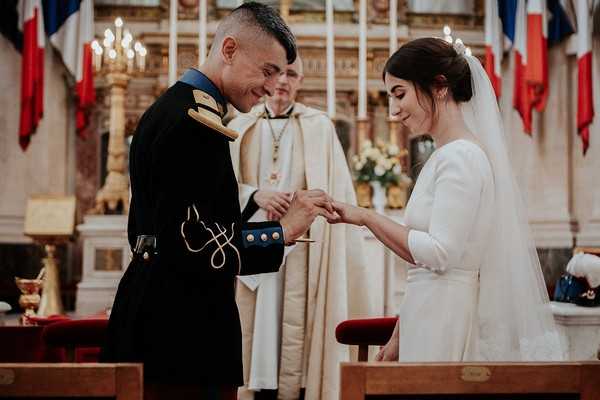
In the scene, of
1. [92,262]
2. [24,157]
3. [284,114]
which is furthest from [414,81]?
[24,157]

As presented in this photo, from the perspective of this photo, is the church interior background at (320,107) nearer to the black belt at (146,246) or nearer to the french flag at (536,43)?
the french flag at (536,43)

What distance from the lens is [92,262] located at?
24.2ft

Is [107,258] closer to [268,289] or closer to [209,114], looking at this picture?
[268,289]

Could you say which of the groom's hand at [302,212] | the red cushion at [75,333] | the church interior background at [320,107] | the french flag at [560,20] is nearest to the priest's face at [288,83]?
the red cushion at [75,333]

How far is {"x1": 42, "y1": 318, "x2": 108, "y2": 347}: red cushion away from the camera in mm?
3471

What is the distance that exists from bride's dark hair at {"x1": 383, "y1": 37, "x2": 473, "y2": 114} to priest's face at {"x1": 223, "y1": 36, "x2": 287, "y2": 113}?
0.45 meters

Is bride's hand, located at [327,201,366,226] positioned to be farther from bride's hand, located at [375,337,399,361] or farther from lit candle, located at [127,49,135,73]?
lit candle, located at [127,49,135,73]

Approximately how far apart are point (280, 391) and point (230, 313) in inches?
101

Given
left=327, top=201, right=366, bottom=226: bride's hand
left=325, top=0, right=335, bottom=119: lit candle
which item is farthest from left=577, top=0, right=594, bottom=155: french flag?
left=327, top=201, right=366, bottom=226: bride's hand

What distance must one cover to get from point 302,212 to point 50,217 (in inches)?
218

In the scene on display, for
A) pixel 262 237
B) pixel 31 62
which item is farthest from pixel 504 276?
pixel 31 62

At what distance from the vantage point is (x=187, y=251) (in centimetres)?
196

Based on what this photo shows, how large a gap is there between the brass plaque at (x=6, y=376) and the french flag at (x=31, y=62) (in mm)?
7615

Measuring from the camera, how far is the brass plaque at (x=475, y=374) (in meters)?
1.63
